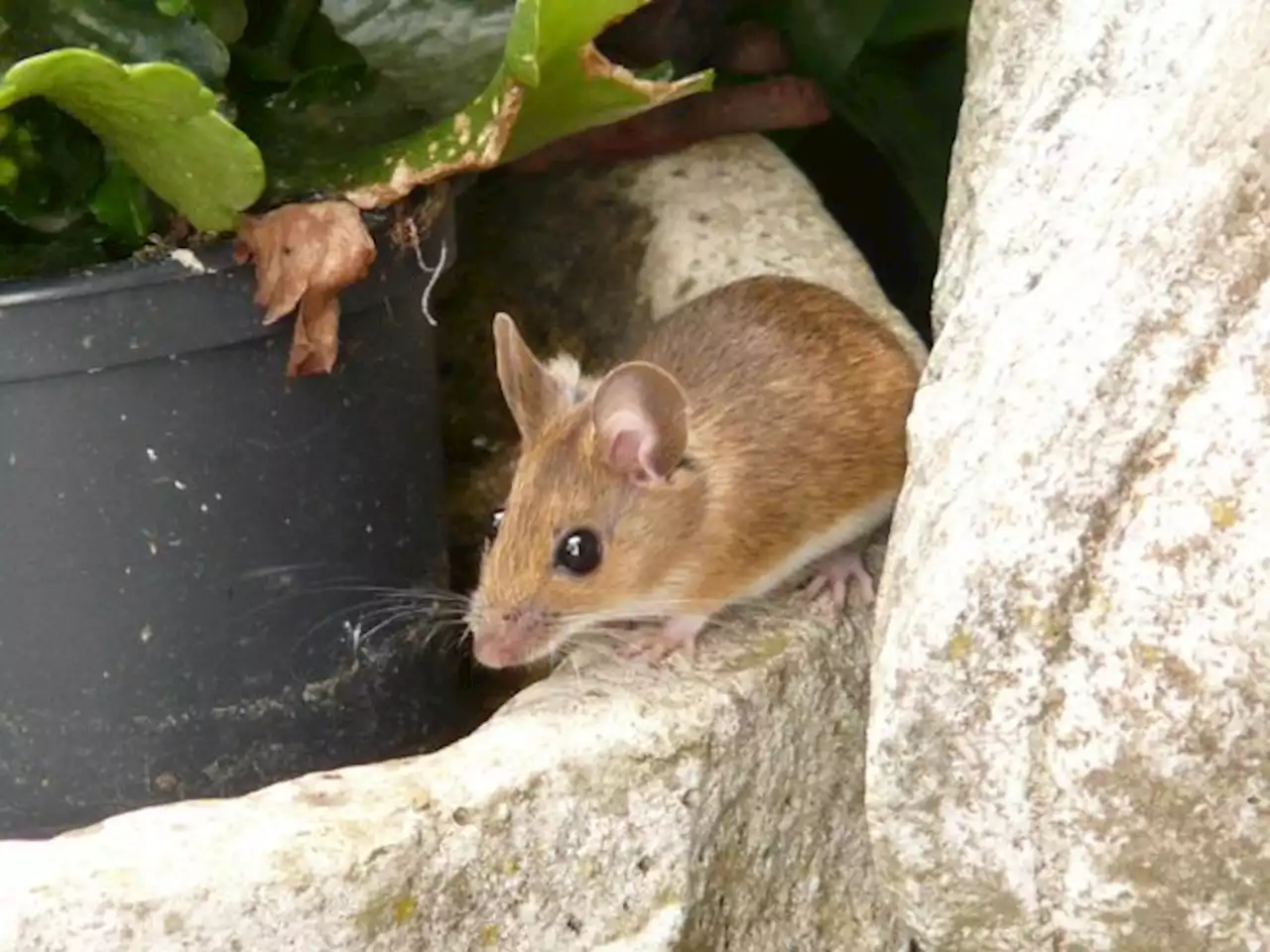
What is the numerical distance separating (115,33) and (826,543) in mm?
924

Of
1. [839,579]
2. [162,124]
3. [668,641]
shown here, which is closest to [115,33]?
[162,124]

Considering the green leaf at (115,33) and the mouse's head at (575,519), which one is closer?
the green leaf at (115,33)

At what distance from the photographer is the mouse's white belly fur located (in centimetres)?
204

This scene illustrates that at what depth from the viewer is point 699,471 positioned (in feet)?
6.62

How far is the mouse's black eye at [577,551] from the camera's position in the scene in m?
1.94

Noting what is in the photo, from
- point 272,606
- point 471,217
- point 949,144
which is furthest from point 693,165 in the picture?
point 272,606

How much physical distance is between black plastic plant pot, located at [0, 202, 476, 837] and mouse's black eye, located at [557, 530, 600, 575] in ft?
0.52

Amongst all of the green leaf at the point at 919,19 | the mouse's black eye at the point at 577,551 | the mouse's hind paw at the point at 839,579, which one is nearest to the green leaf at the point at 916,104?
the green leaf at the point at 919,19

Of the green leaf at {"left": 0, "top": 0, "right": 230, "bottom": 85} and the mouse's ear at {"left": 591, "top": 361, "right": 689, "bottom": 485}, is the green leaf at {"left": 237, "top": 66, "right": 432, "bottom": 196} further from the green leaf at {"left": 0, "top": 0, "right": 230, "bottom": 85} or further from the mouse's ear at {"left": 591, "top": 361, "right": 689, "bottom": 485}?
the mouse's ear at {"left": 591, "top": 361, "right": 689, "bottom": 485}

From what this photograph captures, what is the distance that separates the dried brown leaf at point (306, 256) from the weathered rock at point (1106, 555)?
52 cm

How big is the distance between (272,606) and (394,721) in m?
0.21

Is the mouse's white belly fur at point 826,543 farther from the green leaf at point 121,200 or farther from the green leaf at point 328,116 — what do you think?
the green leaf at point 121,200

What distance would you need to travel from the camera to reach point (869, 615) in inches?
75.5

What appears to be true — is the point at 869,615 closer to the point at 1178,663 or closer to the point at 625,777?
the point at 625,777
